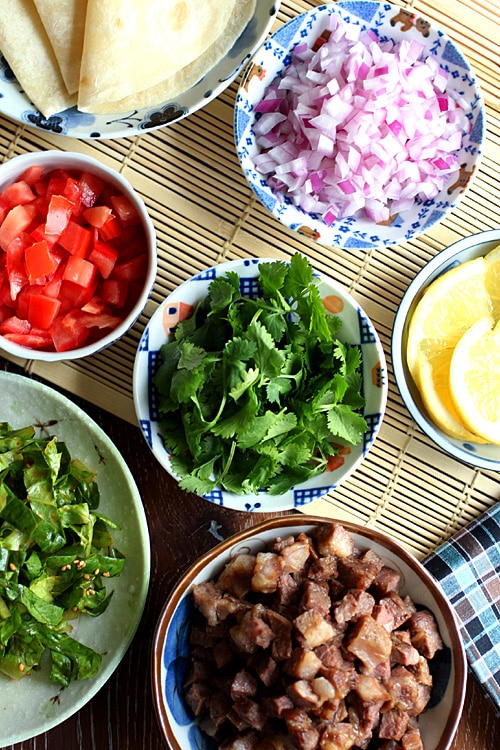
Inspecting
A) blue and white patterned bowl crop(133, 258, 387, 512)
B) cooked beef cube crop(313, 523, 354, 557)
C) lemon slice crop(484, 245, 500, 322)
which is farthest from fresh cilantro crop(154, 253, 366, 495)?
lemon slice crop(484, 245, 500, 322)

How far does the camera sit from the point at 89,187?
226 cm

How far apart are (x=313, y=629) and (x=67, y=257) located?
1.32 m

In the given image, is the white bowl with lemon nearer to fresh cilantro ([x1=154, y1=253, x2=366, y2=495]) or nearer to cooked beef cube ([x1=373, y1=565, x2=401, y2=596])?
fresh cilantro ([x1=154, y1=253, x2=366, y2=495])

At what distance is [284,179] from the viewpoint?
2.31 m

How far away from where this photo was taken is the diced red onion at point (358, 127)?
7.36 feet

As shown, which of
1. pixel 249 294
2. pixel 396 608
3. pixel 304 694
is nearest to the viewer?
pixel 304 694

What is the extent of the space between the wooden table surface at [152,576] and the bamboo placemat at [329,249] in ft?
0.50

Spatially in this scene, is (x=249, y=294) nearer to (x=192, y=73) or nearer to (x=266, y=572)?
(x=192, y=73)

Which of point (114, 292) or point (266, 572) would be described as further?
point (114, 292)

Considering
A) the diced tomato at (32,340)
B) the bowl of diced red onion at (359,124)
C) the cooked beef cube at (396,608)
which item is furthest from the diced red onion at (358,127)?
the cooked beef cube at (396,608)

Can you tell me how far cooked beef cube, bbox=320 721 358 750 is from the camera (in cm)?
199

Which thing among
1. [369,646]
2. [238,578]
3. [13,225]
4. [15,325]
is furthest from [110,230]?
[369,646]

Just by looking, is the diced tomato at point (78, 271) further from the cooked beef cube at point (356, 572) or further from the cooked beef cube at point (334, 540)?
the cooked beef cube at point (356, 572)

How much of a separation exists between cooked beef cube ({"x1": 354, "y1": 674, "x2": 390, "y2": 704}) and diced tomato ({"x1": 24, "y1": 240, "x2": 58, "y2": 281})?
1.49m
